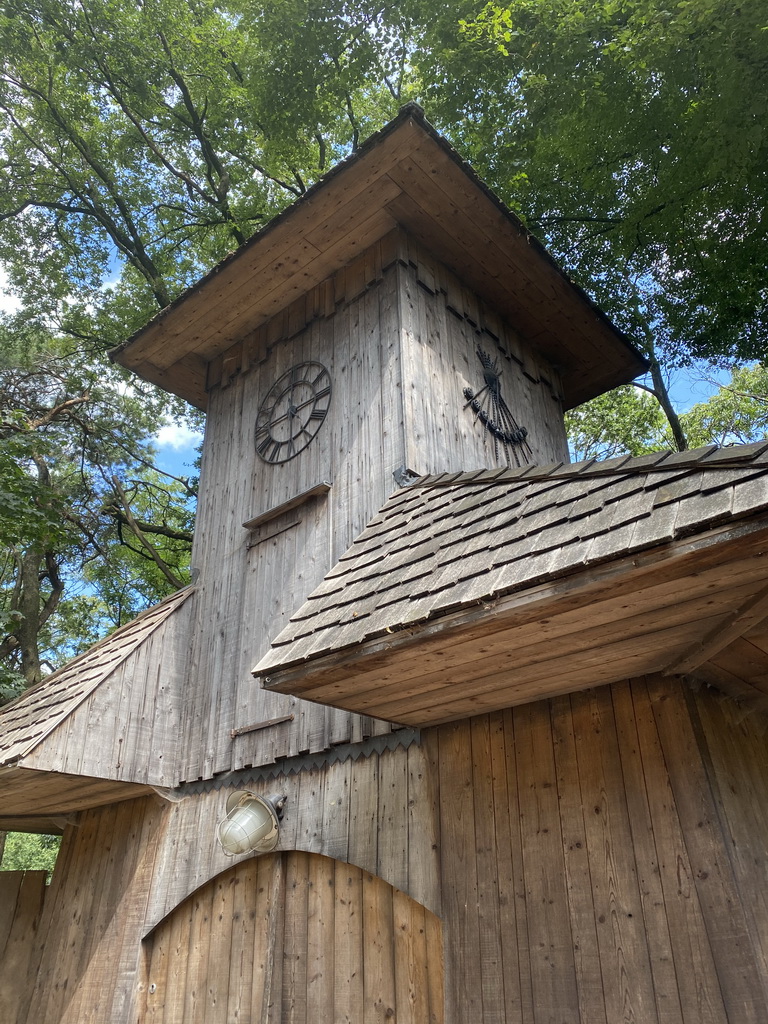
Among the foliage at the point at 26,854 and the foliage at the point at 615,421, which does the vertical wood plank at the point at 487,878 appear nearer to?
the foliage at the point at 615,421

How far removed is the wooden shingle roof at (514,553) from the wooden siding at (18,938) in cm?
429

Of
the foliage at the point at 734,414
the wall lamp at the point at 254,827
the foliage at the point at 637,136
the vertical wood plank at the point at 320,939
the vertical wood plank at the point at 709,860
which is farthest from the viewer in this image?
the foliage at the point at 734,414

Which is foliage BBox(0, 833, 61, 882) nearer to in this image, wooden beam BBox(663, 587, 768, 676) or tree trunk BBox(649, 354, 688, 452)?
tree trunk BBox(649, 354, 688, 452)

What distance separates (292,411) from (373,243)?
1.62 m

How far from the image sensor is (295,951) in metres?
4.30

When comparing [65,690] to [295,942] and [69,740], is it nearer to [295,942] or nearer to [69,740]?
[69,740]

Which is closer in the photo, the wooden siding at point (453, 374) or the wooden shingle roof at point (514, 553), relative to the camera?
the wooden shingle roof at point (514, 553)

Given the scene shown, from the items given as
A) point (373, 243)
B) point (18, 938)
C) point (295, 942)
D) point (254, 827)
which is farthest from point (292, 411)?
point (18, 938)

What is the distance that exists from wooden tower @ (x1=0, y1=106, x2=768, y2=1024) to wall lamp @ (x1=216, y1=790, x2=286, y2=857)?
135mm

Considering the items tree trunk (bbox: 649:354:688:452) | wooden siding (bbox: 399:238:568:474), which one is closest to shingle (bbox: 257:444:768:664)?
wooden siding (bbox: 399:238:568:474)

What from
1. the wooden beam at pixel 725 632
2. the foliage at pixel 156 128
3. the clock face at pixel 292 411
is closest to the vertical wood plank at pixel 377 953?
the wooden beam at pixel 725 632

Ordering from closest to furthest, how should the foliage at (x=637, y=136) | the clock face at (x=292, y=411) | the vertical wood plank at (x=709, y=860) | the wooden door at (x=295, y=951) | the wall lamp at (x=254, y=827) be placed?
the vertical wood plank at (x=709, y=860), the wooden door at (x=295, y=951), the wall lamp at (x=254, y=827), the clock face at (x=292, y=411), the foliage at (x=637, y=136)

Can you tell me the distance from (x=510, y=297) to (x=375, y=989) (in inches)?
229

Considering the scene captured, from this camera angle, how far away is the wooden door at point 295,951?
3.77 m
